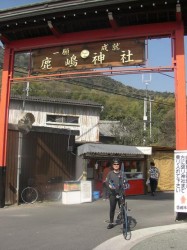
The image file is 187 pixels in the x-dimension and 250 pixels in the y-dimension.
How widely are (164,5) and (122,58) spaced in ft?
7.54

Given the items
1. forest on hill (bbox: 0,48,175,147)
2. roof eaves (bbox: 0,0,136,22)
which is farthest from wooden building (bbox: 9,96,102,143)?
roof eaves (bbox: 0,0,136,22)

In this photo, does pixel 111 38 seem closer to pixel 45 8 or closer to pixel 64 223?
pixel 45 8

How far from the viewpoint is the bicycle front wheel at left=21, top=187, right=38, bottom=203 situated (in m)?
16.5

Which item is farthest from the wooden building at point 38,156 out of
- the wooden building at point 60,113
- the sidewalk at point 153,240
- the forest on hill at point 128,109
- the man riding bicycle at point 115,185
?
the wooden building at point 60,113

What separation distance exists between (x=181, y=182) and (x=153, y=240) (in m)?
2.98

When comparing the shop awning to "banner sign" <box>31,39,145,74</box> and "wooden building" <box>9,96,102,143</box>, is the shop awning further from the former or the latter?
"wooden building" <box>9,96,102,143</box>

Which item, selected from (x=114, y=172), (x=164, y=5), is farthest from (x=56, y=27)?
(x=114, y=172)

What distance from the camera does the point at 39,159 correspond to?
17.5m

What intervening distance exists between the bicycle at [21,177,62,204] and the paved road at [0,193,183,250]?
23.7 inches

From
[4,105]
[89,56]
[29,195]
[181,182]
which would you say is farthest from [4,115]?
[181,182]

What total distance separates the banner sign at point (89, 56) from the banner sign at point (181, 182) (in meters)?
3.78

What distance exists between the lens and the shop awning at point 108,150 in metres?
18.3

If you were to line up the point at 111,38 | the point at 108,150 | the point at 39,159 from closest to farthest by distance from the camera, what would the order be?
the point at 111,38, the point at 39,159, the point at 108,150

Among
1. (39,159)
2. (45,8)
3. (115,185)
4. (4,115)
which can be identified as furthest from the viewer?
(39,159)
